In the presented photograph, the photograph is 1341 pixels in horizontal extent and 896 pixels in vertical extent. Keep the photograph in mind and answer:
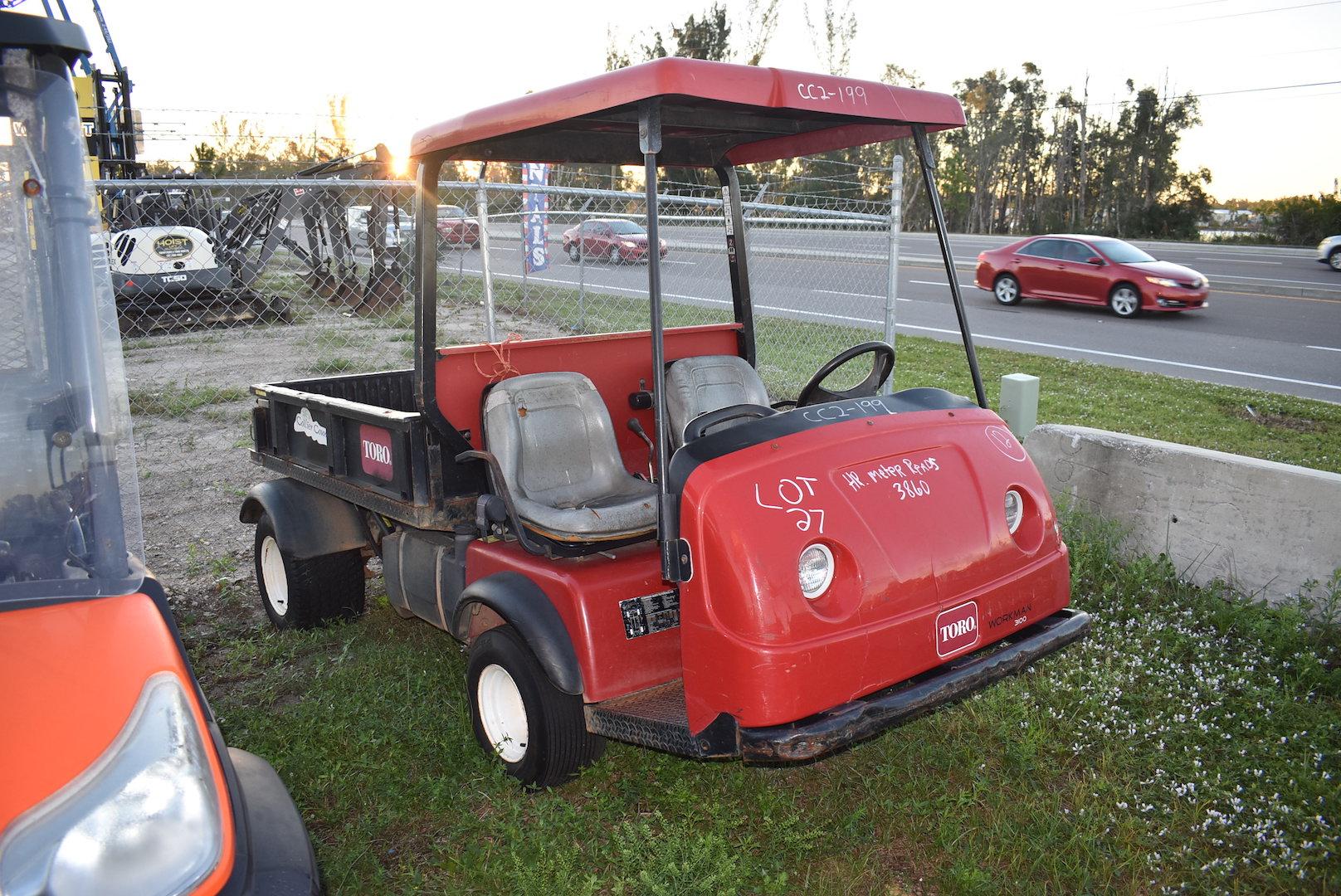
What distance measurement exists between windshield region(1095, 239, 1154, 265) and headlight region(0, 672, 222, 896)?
55.5ft

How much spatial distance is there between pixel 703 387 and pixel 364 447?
145cm

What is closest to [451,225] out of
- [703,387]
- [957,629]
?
[703,387]

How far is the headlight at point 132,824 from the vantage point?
143cm

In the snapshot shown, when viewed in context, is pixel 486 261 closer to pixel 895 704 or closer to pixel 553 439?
pixel 553 439

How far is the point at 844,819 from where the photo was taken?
10.4ft

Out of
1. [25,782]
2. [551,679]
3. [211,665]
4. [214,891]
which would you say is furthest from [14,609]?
[211,665]

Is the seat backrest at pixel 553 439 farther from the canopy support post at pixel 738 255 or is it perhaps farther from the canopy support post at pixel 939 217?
the canopy support post at pixel 939 217

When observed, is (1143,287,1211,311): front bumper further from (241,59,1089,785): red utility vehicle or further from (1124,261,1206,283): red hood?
(241,59,1089,785): red utility vehicle

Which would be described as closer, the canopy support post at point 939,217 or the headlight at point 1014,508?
the headlight at point 1014,508

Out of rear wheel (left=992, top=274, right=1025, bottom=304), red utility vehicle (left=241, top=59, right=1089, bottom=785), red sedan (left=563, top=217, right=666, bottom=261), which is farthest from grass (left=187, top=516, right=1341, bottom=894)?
rear wheel (left=992, top=274, right=1025, bottom=304)

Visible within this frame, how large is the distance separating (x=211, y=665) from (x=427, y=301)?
2.00 metres

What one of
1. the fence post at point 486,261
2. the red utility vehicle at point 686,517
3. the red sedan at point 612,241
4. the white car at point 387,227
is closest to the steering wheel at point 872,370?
the red utility vehicle at point 686,517

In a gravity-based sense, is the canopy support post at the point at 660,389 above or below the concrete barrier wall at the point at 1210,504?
above

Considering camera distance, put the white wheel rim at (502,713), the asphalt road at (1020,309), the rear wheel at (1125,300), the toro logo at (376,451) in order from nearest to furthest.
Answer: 1. the white wheel rim at (502,713)
2. the toro logo at (376,451)
3. the asphalt road at (1020,309)
4. the rear wheel at (1125,300)
